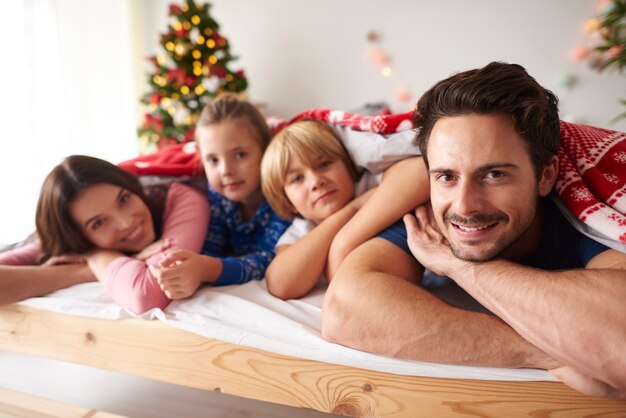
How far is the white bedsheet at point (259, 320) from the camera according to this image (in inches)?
31.6

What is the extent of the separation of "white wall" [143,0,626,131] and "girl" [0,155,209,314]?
2.09m

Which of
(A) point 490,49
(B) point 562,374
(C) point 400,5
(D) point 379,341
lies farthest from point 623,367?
(C) point 400,5

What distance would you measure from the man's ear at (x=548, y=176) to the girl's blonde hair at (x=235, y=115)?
0.92 m

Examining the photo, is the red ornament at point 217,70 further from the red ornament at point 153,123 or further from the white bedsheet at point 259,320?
the white bedsheet at point 259,320

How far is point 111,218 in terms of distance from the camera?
4.19ft

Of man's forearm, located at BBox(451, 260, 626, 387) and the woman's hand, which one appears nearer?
man's forearm, located at BBox(451, 260, 626, 387)

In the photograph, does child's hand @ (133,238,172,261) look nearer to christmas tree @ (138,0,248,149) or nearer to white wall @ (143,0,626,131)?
christmas tree @ (138,0,248,149)

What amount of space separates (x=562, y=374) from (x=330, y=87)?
107 inches

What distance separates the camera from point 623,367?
627 millimetres

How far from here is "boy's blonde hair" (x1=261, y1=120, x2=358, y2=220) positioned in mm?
1257

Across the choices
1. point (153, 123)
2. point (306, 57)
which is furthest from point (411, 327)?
point (306, 57)

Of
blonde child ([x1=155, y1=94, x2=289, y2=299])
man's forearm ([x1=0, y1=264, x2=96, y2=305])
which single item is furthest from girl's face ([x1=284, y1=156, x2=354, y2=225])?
man's forearm ([x1=0, y1=264, x2=96, y2=305])

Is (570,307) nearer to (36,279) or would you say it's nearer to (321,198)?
(321,198)

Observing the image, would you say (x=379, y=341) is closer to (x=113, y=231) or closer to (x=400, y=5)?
(x=113, y=231)
